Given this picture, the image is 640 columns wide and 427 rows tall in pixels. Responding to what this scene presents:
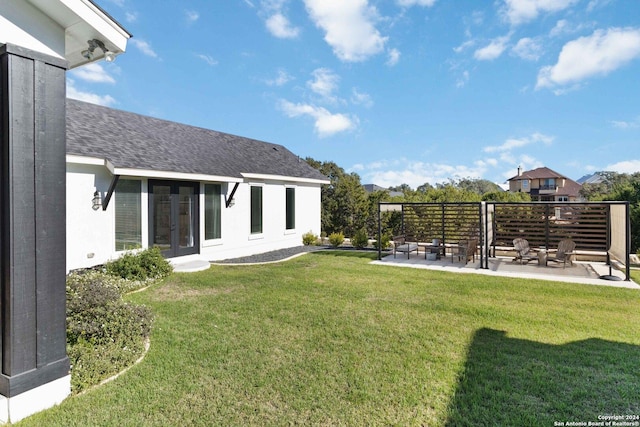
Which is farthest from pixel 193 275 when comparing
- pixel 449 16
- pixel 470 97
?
pixel 470 97

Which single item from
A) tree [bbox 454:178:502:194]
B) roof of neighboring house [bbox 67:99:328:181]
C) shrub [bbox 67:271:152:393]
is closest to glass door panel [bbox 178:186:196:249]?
roof of neighboring house [bbox 67:99:328:181]

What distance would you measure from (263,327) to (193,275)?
516 cm

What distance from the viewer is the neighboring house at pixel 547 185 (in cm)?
5984

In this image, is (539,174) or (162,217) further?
(539,174)

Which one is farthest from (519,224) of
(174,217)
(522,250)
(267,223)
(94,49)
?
(94,49)

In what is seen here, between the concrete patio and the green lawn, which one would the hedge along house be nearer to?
the green lawn

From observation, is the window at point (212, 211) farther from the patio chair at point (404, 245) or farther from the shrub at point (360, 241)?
the patio chair at point (404, 245)

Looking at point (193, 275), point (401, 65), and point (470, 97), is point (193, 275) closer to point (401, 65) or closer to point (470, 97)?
point (401, 65)

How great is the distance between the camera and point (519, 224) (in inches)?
562

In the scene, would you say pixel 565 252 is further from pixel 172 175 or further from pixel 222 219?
pixel 172 175

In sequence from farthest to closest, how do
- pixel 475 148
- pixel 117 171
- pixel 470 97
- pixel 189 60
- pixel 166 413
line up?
pixel 475 148 < pixel 470 97 < pixel 189 60 < pixel 117 171 < pixel 166 413

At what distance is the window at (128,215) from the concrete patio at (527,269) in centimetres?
867

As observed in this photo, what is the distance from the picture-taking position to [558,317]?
6402 mm

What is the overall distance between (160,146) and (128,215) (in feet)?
11.6
